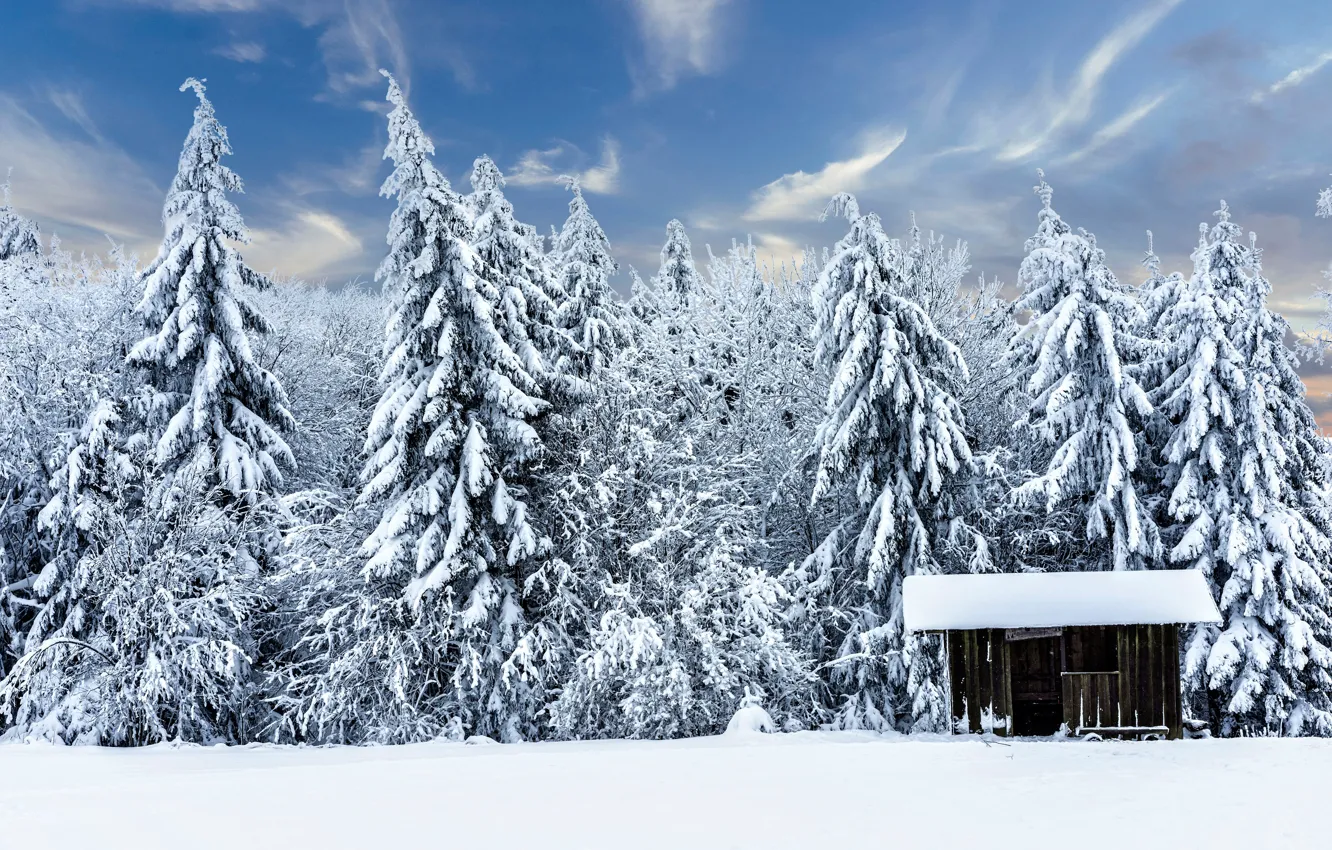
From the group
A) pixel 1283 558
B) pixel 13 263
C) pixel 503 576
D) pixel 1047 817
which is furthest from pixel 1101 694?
pixel 13 263

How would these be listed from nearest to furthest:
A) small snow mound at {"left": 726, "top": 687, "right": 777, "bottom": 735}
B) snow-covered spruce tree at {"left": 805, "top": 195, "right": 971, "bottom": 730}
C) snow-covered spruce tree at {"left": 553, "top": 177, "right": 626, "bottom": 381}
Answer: small snow mound at {"left": 726, "top": 687, "right": 777, "bottom": 735}, snow-covered spruce tree at {"left": 805, "top": 195, "right": 971, "bottom": 730}, snow-covered spruce tree at {"left": 553, "top": 177, "right": 626, "bottom": 381}

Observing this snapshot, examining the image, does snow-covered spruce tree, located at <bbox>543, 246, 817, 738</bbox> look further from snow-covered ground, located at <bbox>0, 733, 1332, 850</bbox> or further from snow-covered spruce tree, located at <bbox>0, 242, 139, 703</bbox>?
snow-covered spruce tree, located at <bbox>0, 242, 139, 703</bbox>

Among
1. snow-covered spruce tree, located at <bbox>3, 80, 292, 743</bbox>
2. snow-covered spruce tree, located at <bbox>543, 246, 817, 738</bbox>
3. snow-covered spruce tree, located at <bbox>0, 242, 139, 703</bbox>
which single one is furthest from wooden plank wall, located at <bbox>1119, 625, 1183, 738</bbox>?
snow-covered spruce tree, located at <bbox>0, 242, 139, 703</bbox>

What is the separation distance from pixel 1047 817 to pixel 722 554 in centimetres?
934

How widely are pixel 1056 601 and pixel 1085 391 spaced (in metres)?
7.27

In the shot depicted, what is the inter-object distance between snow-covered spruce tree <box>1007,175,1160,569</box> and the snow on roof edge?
4.25 metres

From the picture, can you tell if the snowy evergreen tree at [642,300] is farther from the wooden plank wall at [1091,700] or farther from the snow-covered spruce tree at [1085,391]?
the wooden plank wall at [1091,700]

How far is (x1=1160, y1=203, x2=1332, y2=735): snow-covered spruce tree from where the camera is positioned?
64.1ft

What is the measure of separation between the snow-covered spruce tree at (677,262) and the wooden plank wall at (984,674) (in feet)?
71.4

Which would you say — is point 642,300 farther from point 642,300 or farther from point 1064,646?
point 1064,646

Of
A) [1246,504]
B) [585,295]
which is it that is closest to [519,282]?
[585,295]

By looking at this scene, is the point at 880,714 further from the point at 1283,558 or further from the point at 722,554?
the point at 1283,558

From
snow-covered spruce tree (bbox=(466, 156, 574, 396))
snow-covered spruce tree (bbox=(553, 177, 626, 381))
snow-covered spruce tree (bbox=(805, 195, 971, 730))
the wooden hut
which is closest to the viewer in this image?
the wooden hut

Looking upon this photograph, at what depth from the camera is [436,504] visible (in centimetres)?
1712
